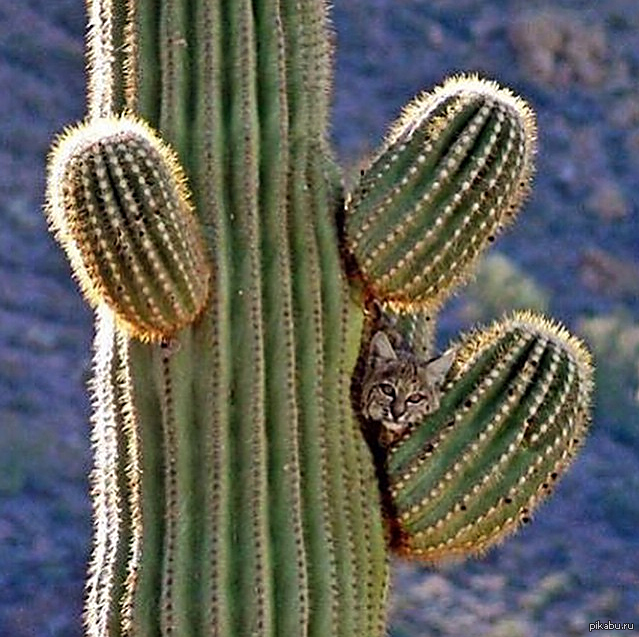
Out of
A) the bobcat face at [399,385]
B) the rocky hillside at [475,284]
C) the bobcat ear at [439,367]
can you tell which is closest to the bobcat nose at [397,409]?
the bobcat face at [399,385]

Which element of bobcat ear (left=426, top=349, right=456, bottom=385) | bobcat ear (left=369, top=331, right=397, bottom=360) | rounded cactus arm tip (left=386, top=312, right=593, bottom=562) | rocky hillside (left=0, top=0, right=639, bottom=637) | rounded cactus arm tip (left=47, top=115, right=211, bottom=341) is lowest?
rounded cactus arm tip (left=386, top=312, right=593, bottom=562)

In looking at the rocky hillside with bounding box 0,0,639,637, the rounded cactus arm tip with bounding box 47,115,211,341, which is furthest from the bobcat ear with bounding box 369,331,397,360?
the rocky hillside with bounding box 0,0,639,637

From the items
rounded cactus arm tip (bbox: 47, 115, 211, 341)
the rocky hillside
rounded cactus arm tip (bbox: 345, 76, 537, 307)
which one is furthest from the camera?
the rocky hillside

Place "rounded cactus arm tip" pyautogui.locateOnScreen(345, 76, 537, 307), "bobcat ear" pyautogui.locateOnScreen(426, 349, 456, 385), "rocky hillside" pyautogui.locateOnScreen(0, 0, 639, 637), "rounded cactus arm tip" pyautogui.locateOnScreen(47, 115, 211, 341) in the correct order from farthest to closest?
1. "rocky hillside" pyautogui.locateOnScreen(0, 0, 639, 637)
2. "bobcat ear" pyautogui.locateOnScreen(426, 349, 456, 385)
3. "rounded cactus arm tip" pyautogui.locateOnScreen(345, 76, 537, 307)
4. "rounded cactus arm tip" pyautogui.locateOnScreen(47, 115, 211, 341)

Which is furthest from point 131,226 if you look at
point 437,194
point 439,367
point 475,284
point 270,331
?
point 475,284

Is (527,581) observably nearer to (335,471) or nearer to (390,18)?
(335,471)

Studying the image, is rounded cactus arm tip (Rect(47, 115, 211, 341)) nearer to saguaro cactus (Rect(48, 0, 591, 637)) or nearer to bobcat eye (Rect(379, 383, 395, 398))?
saguaro cactus (Rect(48, 0, 591, 637))
